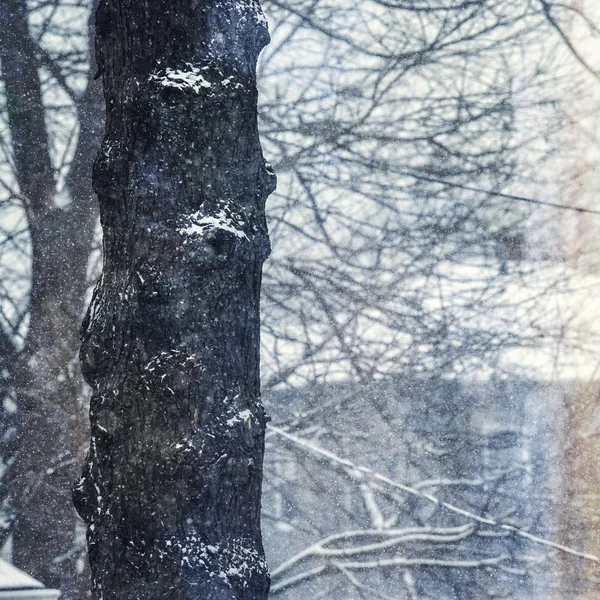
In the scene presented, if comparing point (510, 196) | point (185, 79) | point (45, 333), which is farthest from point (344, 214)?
point (185, 79)

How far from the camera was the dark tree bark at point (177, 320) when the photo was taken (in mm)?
992

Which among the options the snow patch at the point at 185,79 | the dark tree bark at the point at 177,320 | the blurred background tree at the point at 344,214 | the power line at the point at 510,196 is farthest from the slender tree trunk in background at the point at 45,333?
the snow patch at the point at 185,79

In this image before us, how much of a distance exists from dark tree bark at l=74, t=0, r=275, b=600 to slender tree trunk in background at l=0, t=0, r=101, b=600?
131 centimetres

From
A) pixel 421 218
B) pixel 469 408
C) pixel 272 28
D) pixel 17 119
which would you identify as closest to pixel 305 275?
pixel 421 218

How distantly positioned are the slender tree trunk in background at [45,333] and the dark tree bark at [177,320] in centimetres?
131

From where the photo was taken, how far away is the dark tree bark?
0.99 meters

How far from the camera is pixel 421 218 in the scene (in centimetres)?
245

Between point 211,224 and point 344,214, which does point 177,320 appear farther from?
point 344,214

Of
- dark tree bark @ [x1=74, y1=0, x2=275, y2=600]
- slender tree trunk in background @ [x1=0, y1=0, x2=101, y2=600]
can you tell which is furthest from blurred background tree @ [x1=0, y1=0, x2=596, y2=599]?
dark tree bark @ [x1=74, y1=0, x2=275, y2=600]

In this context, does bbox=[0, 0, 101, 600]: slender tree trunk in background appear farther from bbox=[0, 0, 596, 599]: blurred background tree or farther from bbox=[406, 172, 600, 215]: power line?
bbox=[406, 172, 600, 215]: power line

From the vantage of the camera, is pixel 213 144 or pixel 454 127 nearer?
pixel 213 144

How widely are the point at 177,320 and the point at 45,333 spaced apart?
1459 mm

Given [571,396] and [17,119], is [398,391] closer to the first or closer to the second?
[571,396]

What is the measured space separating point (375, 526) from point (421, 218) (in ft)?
3.10
